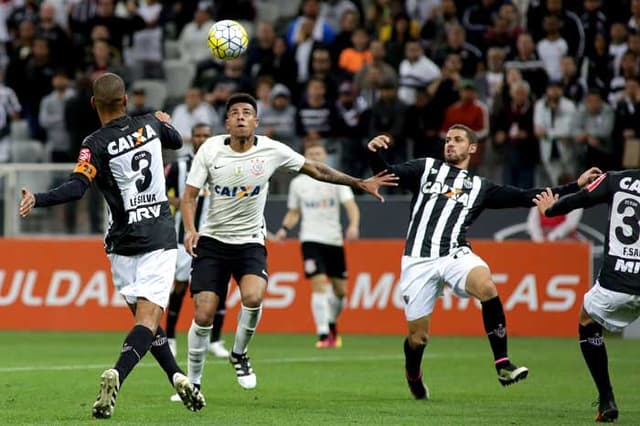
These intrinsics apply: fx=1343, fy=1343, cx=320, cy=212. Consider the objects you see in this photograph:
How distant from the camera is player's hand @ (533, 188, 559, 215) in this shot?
33.3 feet

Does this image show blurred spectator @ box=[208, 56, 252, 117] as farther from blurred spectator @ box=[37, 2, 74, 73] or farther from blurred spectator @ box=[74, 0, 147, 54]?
blurred spectator @ box=[37, 2, 74, 73]

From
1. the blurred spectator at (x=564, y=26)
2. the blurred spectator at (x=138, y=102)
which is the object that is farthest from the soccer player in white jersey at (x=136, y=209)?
the blurred spectator at (x=564, y=26)

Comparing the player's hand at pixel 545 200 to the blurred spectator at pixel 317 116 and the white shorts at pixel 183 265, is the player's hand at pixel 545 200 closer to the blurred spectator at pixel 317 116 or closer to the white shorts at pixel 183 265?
the white shorts at pixel 183 265

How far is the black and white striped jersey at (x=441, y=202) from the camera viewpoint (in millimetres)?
11242

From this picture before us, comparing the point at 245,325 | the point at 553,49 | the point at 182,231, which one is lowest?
the point at 182,231

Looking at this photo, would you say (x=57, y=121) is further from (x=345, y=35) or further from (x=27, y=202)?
(x=27, y=202)

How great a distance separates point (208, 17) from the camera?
23953mm

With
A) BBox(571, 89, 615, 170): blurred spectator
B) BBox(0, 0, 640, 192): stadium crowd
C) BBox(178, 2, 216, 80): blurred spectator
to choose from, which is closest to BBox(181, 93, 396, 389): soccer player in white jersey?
BBox(0, 0, 640, 192): stadium crowd

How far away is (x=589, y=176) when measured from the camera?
33.8ft

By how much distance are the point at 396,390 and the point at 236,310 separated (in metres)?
7.69

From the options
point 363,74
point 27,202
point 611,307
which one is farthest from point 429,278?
point 363,74

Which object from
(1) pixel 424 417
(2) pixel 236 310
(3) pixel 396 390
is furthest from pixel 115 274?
(2) pixel 236 310

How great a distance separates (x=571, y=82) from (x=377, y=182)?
33.3 ft

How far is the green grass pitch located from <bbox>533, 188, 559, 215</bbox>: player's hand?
1573 mm
